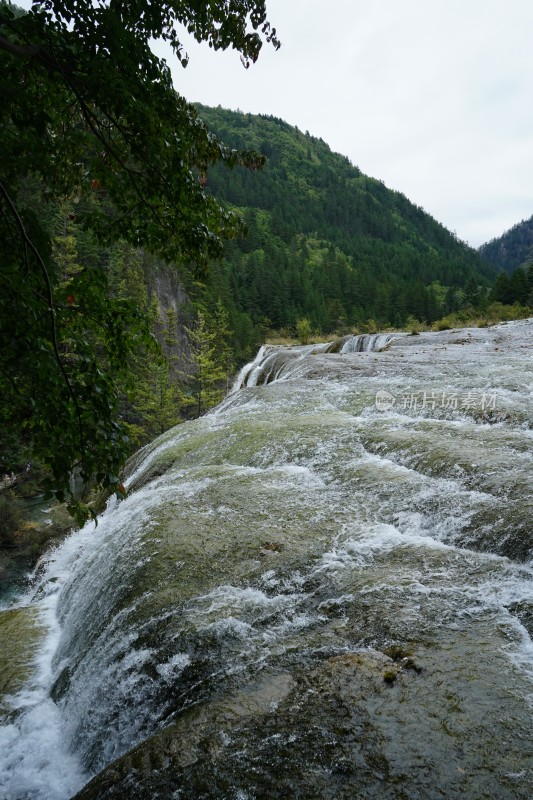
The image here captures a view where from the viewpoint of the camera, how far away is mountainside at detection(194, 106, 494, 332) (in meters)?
72.5

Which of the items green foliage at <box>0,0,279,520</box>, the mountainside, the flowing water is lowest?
the flowing water

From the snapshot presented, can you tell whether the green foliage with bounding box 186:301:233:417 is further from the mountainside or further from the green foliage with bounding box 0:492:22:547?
the green foliage with bounding box 0:492:22:547

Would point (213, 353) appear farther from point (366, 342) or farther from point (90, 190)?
point (90, 190)

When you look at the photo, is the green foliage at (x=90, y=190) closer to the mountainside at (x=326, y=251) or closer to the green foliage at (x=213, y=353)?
the mountainside at (x=326, y=251)

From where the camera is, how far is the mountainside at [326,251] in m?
72.5

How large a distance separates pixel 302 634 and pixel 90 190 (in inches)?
189

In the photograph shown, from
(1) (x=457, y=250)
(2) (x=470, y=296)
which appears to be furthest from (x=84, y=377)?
(1) (x=457, y=250)

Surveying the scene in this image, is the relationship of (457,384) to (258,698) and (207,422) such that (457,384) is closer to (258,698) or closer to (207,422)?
(207,422)

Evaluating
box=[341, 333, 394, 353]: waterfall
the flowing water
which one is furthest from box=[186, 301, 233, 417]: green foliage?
the flowing water

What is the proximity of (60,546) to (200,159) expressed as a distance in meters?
9.58

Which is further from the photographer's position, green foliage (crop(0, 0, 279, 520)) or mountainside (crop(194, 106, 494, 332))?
mountainside (crop(194, 106, 494, 332))

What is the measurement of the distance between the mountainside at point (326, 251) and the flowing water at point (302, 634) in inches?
142

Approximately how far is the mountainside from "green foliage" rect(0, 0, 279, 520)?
1009 mm

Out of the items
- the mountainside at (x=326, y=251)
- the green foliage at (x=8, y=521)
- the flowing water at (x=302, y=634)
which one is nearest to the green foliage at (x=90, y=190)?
the mountainside at (x=326, y=251)
